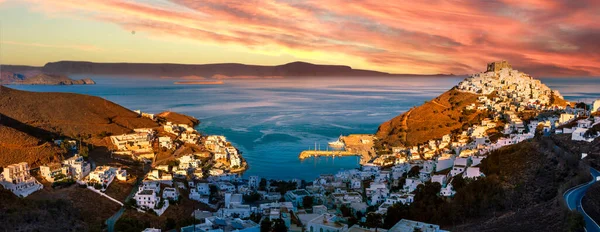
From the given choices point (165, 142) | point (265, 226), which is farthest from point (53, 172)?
point (165, 142)

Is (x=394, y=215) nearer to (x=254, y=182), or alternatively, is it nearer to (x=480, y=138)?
(x=254, y=182)

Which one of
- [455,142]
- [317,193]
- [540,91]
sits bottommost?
[317,193]

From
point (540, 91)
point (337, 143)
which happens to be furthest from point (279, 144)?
point (540, 91)

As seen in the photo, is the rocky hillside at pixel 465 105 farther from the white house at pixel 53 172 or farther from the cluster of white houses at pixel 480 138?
the white house at pixel 53 172

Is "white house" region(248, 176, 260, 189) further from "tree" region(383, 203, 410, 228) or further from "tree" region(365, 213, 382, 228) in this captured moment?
"tree" region(365, 213, 382, 228)

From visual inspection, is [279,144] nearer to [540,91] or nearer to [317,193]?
[317,193]

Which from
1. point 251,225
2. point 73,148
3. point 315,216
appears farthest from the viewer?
point 73,148

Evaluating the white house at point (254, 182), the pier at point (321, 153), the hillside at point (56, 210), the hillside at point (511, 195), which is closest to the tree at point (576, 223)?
the hillside at point (511, 195)
